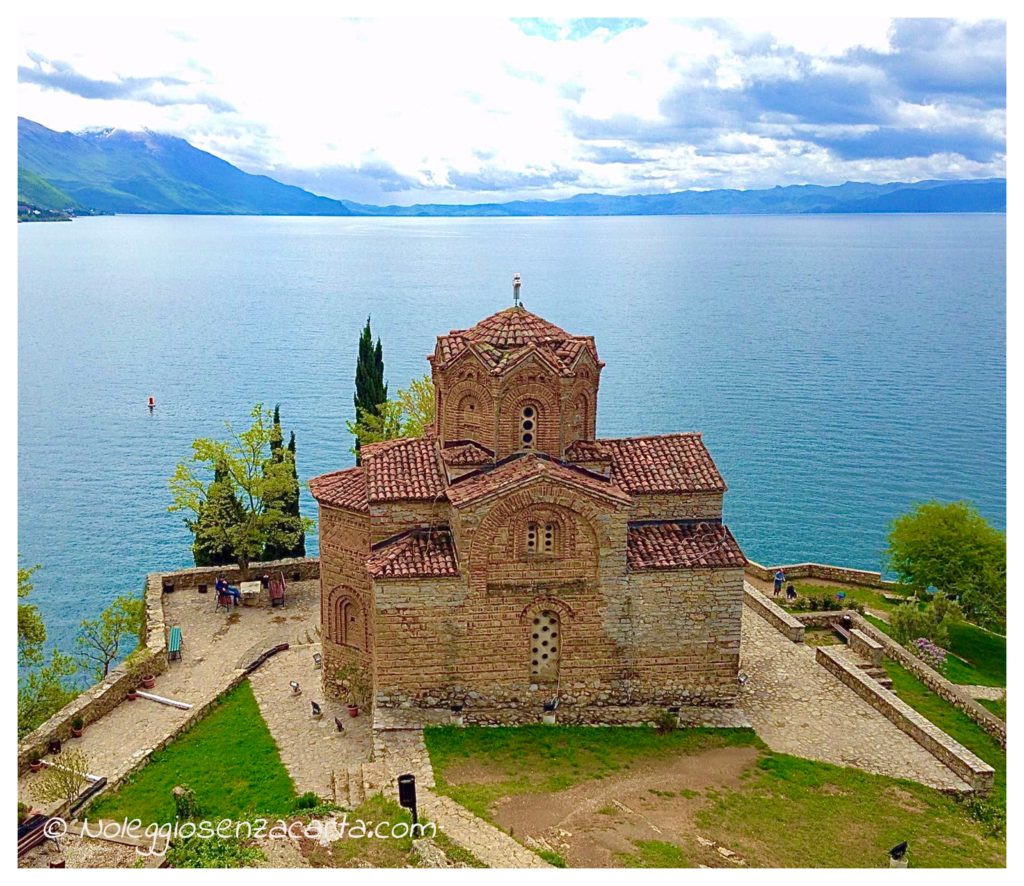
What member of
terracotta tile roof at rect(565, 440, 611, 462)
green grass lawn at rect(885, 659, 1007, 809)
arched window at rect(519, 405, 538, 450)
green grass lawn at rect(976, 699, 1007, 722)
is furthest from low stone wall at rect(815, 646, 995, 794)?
arched window at rect(519, 405, 538, 450)

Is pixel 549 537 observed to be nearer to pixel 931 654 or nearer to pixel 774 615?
pixel 774 615

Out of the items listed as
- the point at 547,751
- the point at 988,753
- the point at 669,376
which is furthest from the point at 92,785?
the point at 669,376

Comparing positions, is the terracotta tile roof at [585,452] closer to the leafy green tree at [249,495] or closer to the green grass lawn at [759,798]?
the green grass lawn at [759,798]

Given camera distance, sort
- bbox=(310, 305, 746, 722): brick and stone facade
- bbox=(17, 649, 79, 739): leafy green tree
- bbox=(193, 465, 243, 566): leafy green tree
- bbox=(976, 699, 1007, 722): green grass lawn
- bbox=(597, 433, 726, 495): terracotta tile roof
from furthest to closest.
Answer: bbox=(193, 465, 243, 566): leafy green tree, bbox=(17, 649, 79, 739): leafy green tree, bbox=(976, 699, 1007, 722): green grass lawn, bbox=(597, 433, 726, 495): terracotta tile roof, bbox=(310, 305, 746, 722): brick and stone facade

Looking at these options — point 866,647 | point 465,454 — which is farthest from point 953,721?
point 465,454

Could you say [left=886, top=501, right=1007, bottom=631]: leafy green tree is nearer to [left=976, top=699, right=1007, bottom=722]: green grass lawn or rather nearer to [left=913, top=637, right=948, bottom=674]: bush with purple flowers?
[left=913, top=637, right=948, bottom=674]: bush with purple flowers

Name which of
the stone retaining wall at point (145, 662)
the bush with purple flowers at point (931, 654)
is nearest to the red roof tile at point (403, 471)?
the stone retaining wall at point (145, 662)
